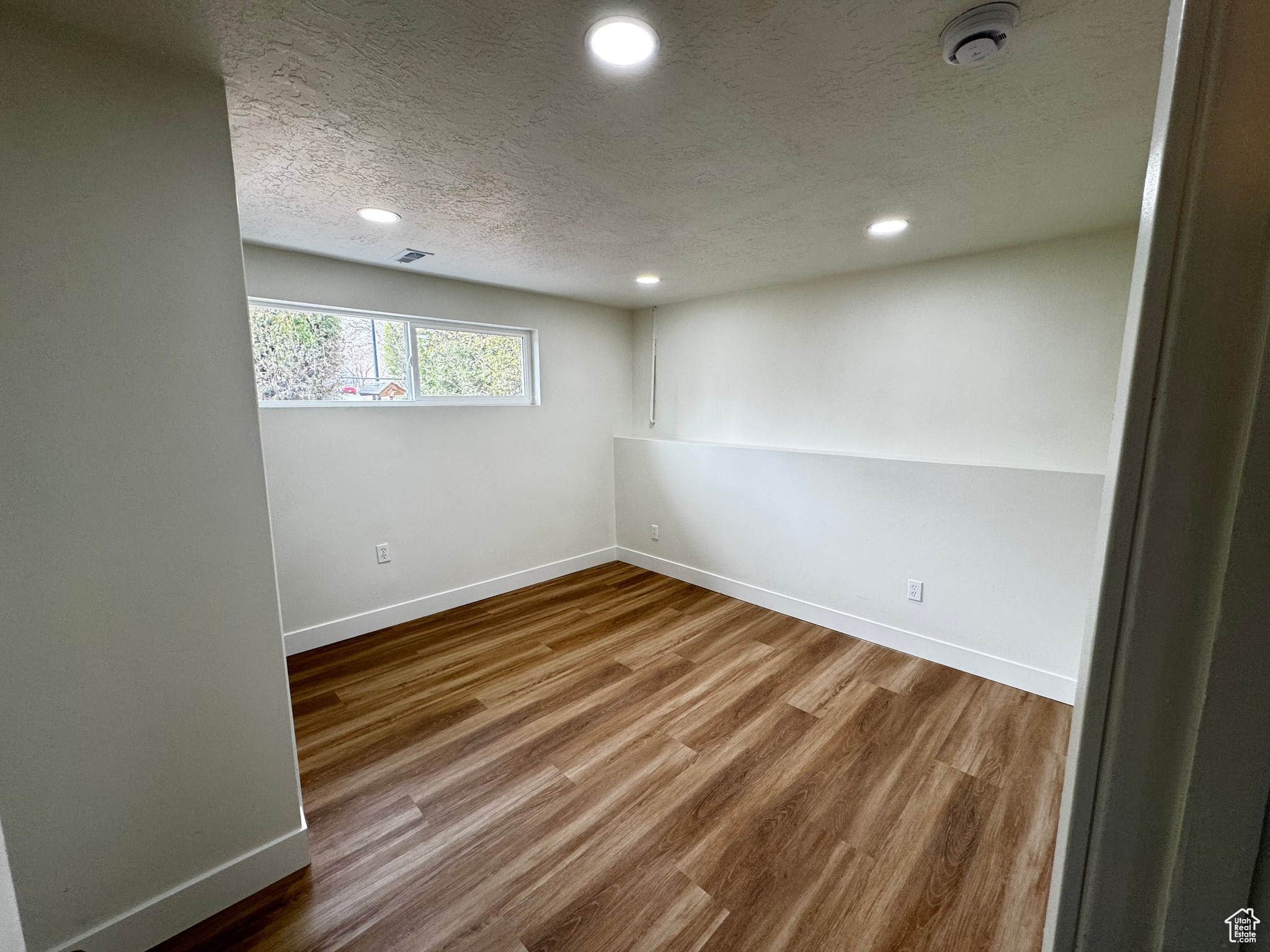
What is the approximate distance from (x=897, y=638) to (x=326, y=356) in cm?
373

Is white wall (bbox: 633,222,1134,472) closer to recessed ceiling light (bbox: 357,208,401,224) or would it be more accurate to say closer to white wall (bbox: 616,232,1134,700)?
white wall (bbox: 616,232,1134,700)

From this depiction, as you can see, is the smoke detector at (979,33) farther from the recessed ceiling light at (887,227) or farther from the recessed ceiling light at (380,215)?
the recessed ceiling light at (380,215)

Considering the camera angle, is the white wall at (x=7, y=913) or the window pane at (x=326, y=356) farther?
the window pane at (x=326, y=356)

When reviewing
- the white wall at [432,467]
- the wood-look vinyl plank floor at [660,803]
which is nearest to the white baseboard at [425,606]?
the white wall at [432,467]

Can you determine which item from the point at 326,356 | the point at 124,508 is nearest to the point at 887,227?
the point at 124,508

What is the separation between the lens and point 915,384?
9.66 ft

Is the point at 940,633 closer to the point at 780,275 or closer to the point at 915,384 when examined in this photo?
the point at 915,384

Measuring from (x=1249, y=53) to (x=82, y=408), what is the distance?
190 cm

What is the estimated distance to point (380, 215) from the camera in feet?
6.97

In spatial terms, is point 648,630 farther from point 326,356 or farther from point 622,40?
point 622,40

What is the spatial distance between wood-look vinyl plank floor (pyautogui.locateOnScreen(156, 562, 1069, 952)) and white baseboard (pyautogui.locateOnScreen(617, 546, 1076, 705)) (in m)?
0.11

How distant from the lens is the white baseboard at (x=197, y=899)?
1271 millimetres

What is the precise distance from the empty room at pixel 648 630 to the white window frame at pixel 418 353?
0.05m

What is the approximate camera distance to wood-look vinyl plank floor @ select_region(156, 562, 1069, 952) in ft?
4.55
